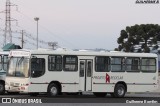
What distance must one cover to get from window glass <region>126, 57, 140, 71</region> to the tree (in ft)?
173

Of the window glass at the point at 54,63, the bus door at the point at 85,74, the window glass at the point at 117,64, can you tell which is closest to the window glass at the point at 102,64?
the window glass at the point at 117,64

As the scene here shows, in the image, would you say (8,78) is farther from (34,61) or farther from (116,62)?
(116,62)

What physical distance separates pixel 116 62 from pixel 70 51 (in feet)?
9.59

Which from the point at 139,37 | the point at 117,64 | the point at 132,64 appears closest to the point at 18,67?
the point at 117,64

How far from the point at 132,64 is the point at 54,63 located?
500cm

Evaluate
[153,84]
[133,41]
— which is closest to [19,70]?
[153,84]

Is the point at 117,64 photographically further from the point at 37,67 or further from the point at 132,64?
the point at 37,67

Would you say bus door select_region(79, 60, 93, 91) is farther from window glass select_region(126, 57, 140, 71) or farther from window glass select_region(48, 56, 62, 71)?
window glass select_region(126, 57, 140, 71)

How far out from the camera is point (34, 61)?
90.8ft

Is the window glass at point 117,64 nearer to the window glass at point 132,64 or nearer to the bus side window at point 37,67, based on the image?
→ the window glass at point 132,64

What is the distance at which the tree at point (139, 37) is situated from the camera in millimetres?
84375

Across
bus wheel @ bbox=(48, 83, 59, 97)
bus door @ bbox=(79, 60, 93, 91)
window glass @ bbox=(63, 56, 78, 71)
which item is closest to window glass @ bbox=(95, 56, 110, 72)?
bus door @ bbox=(79, 60, 93, 91)

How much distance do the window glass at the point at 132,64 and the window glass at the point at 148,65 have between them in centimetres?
35

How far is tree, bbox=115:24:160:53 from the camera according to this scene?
84375mm
